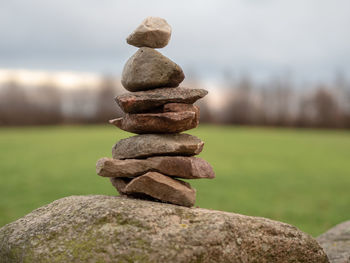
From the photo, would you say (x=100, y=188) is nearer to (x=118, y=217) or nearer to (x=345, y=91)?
(x=118, y=217)

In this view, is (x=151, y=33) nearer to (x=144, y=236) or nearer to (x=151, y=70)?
(x=151, y=70)

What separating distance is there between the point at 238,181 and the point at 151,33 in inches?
655

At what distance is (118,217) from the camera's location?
5.48m

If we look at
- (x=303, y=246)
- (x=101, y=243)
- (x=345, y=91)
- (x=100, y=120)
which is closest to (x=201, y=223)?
(x=101, y=243)

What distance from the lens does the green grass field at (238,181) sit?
1600 centimetres

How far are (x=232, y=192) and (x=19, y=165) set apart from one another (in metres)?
13.4

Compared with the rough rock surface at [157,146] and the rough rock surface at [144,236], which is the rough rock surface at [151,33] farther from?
Result: the rough rock surface at [144,236]

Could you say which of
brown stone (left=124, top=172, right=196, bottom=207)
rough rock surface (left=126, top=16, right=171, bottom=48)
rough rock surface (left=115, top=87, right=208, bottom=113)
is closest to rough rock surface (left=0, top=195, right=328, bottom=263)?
brown stone (left=124, top=172, right=196, bottom=207)

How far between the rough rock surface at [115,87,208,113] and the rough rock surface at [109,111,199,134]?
5.8 inches

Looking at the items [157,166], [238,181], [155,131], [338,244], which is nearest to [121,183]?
[157,166]

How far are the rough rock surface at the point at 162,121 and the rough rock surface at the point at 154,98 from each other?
0.48ft

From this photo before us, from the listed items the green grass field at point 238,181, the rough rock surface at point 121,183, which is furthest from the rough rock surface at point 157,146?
the green grass field at point 238,181

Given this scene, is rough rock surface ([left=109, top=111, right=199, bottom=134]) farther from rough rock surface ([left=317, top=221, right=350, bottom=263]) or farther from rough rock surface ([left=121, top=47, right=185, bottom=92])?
rough rock surface ([left=317, top=221, right=350, bottom=263])

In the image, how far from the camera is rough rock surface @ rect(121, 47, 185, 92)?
6.18 meters
